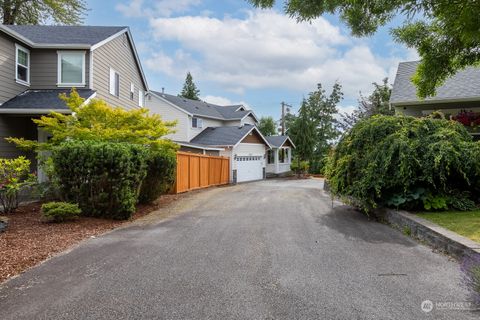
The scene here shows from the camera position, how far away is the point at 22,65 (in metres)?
12.9

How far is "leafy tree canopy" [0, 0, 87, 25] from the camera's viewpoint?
73.8 feet

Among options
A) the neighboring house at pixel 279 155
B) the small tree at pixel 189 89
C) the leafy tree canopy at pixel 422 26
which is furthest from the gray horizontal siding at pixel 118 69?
the small tree at pixel 189 89

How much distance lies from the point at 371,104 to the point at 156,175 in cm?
2098

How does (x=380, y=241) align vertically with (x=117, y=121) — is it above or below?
below

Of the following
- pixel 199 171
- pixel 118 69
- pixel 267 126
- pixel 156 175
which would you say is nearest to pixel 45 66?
pixel 118 69

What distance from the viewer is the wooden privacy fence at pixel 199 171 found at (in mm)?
15698

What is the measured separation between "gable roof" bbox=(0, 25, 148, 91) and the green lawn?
13309mm

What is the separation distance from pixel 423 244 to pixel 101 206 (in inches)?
277

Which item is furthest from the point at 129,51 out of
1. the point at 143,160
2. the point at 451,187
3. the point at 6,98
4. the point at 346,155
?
the point at 451,187

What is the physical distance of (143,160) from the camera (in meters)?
8.88

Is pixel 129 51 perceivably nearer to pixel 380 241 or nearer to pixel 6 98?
pixel 6 98

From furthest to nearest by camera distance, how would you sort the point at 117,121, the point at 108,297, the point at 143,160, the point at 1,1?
the point at 1,1 < the point at 117,121 < the point at 143,160 < the point at 108,297

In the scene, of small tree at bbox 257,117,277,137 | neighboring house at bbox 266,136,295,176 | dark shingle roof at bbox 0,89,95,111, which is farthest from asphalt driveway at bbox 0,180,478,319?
small tree at bbox 257,117,277,137

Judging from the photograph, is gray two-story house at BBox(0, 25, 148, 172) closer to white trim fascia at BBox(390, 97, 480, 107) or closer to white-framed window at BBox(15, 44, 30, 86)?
white-framed window at BBox(15, 44, 30, 86)
